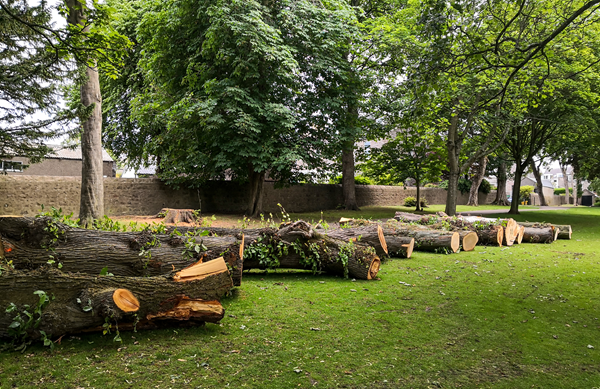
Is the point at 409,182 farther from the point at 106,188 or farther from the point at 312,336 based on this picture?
the point at 312,336

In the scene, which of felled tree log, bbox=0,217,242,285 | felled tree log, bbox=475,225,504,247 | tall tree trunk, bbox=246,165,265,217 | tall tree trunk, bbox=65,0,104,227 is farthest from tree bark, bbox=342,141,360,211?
felled tree log, bbox=0,217,242,285

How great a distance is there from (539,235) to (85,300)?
1300cm

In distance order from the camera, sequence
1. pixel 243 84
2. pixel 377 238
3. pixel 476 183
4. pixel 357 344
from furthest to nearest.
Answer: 1. pixel 476 183
2. pixel 243 84
3. pixel 377 238
4. pixel 357 344

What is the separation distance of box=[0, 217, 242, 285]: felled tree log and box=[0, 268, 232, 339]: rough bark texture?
0.69 metres

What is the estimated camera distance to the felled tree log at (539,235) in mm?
12297

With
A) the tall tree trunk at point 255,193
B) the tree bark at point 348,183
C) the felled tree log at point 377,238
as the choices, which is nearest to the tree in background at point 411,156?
the tree bark at point 348,183

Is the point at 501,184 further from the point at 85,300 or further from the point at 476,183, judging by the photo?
the point at 85,300

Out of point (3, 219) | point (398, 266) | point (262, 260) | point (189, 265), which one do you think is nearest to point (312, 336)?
point (189, 265)

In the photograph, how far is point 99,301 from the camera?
3.52 m

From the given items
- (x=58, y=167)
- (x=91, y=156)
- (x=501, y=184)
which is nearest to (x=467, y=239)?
(x=91, y=156)

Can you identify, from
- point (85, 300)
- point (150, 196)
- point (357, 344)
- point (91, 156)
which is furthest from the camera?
point (150, 196)

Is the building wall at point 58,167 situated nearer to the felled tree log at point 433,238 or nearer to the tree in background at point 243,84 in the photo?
the tree in background at point 243,84

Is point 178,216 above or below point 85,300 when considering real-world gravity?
above

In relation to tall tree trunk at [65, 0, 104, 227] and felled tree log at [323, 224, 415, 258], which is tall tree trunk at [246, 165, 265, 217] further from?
felled tree log at [323, 224, 415, 258]
